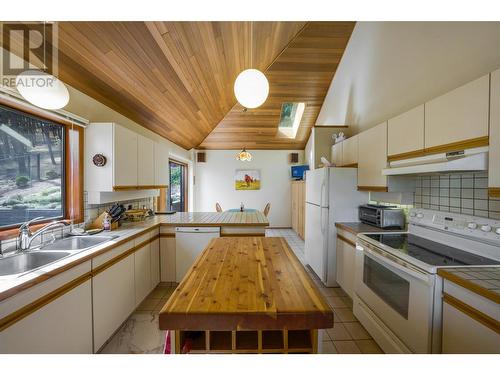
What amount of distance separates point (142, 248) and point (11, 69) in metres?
1.78

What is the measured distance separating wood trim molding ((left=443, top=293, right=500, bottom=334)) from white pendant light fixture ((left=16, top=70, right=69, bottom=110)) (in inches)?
115

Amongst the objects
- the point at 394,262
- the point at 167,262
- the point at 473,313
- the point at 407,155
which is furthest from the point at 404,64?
the point at 167,262

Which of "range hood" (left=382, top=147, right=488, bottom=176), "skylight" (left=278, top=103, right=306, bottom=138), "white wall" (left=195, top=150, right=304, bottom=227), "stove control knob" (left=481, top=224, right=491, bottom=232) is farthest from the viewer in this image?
"white wall" (left=195, top=150, right=304, bottom=227)

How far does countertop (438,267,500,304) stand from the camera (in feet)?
3.19

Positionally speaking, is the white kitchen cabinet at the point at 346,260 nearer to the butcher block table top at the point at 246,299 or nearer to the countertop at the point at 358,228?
the countertop at the point at 358,228

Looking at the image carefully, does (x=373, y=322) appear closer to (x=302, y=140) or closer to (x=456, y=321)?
(x=456, y=321)

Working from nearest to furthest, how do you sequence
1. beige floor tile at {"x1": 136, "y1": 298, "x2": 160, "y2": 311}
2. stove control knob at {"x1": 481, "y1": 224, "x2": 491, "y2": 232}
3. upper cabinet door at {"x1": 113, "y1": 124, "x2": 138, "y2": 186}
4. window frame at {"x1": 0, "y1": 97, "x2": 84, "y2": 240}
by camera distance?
stove control knob at {"x1": 481, "y1": 224, "x2": 491, "y2": 232} < window frame at {"x1": 0, "y1": 97, "x2": 84, "y2": 240} < upper cabinet door at {"x1": 113, "y1": 124, "x2": 138, "y2": 186} < beige floor tile at {"x1": 136, "y1": 298, "x2": 160, "y2": 311}

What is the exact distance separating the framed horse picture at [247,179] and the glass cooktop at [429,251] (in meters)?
4.58

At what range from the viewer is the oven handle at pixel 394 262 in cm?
130

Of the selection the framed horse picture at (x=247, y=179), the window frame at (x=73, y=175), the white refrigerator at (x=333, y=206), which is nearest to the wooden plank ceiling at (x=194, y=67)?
the window frame at (x=73, y=175)

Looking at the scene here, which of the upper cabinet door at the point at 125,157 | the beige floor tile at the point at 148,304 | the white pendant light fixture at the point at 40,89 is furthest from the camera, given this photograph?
the beige floor tile at the point at 148,304

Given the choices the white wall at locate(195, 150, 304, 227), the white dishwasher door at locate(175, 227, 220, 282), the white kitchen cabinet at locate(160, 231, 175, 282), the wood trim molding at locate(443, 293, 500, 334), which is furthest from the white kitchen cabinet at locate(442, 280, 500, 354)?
the white wall at locate(195, 150, 304, 227)

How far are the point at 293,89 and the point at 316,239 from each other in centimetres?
309

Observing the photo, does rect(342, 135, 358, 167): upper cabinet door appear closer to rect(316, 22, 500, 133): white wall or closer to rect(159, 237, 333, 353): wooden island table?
rect(316, 22, 500, 133): white wall
